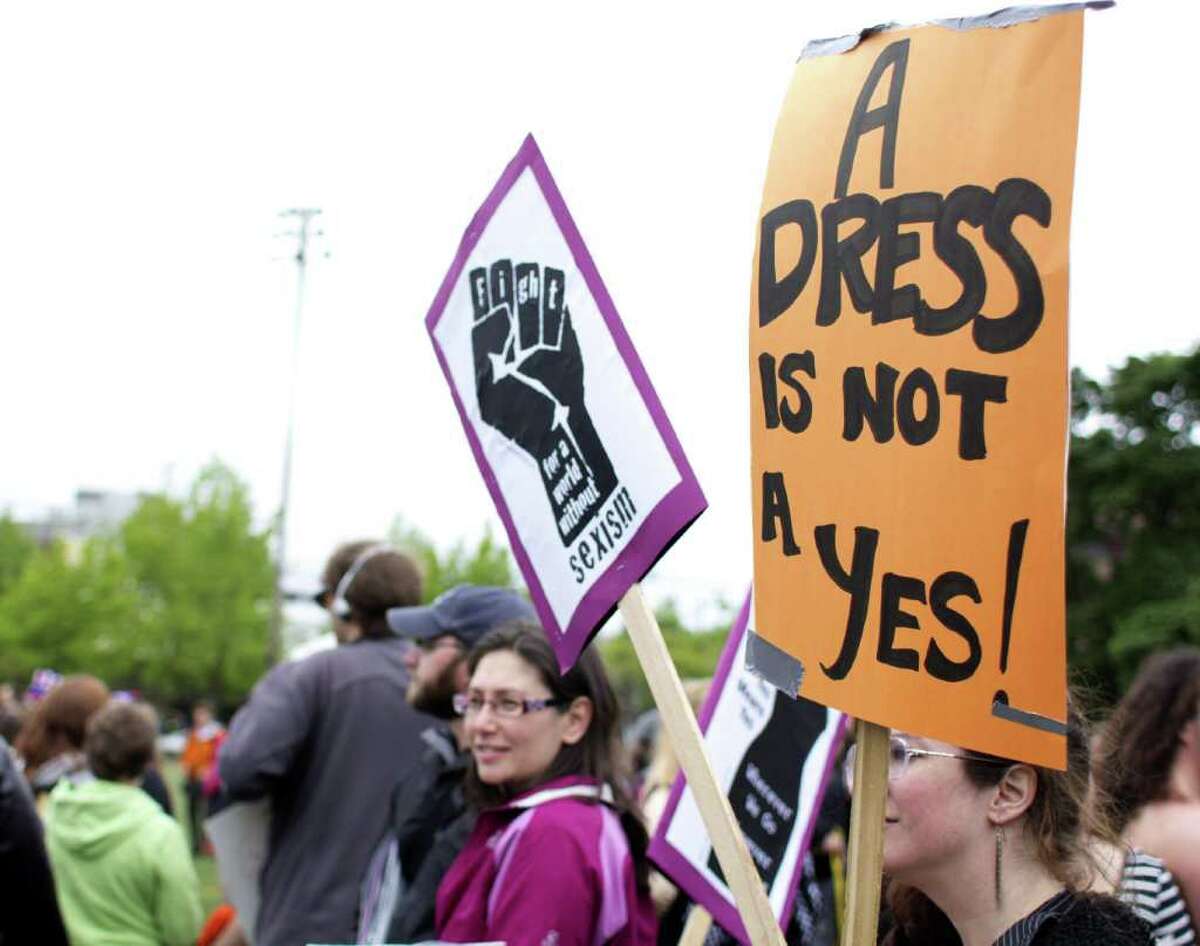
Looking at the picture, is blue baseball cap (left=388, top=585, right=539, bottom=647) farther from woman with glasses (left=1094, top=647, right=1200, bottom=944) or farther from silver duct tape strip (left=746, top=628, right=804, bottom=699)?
silver duct tape strip (left=746, top=628, right=804, bottom=699)

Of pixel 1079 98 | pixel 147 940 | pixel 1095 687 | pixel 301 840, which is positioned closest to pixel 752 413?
pixel 1079 98

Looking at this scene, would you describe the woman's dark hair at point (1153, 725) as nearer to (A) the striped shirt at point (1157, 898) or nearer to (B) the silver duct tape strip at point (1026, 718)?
(A) the striped shirt at point (1157, 898)

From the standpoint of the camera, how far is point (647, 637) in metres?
2.24

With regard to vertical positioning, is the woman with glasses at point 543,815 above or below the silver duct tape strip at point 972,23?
below

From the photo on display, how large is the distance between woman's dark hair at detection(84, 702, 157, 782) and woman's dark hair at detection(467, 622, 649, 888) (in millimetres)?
2342

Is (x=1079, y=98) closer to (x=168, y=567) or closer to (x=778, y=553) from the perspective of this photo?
(x=778, y=553)

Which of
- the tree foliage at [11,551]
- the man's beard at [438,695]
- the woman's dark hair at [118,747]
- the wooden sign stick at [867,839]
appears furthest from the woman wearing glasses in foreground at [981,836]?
the tree foliage at [11,551]

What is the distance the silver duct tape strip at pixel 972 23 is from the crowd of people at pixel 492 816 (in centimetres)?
106

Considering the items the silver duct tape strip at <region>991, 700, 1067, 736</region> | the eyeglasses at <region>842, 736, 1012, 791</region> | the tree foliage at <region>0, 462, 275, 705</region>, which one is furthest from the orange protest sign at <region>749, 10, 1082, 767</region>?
the tree foliage at <region>0, 462, 275, 705</region>

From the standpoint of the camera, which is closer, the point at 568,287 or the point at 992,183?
the point at 992,183

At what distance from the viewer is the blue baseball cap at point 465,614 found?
13.3 ft

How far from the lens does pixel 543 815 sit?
118 inches

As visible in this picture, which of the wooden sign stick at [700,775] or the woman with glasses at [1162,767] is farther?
the woman with glasses at [1162,767]

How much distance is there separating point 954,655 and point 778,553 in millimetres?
310
